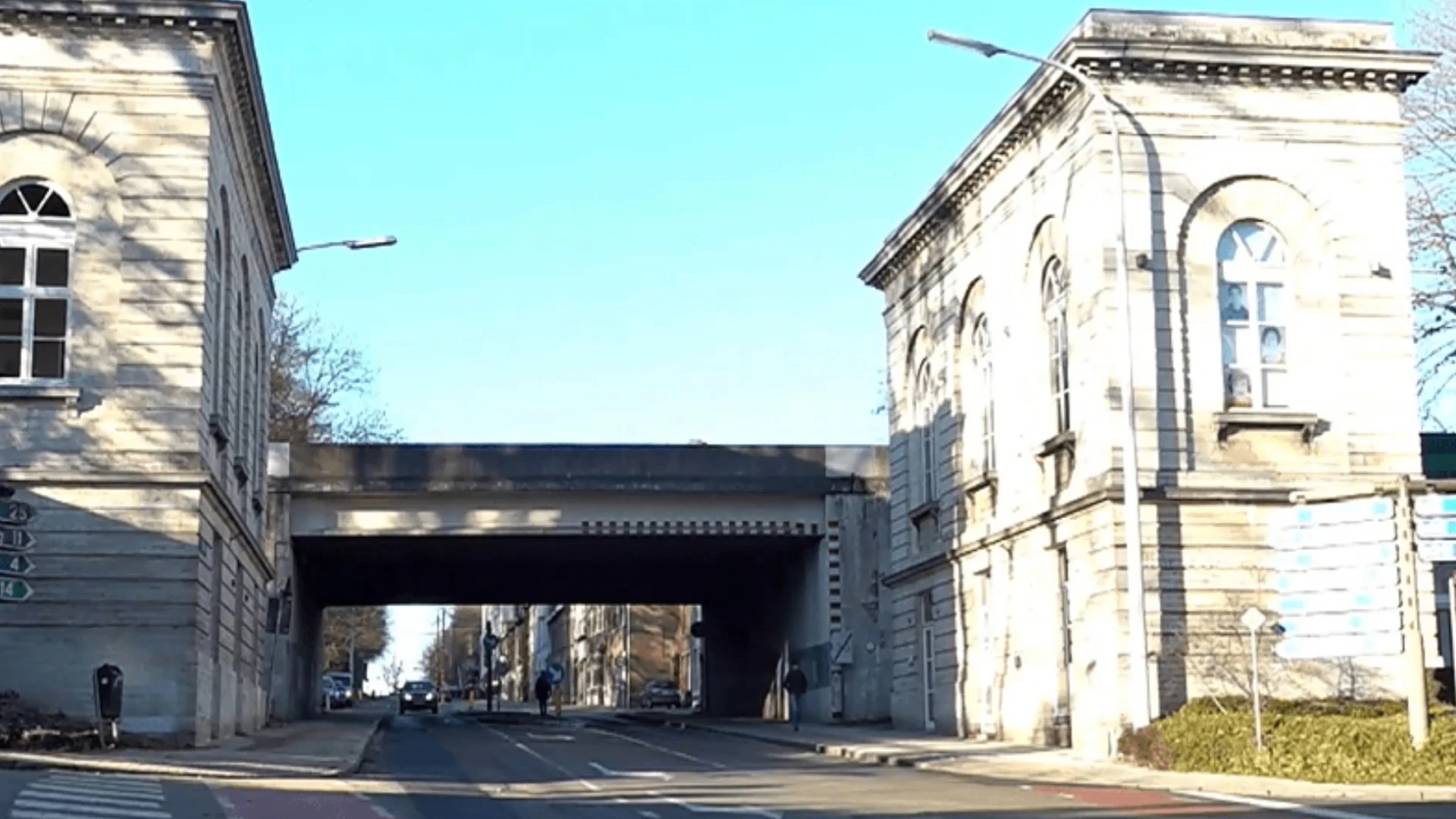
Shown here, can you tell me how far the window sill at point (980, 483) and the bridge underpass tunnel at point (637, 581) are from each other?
1172 centimetres

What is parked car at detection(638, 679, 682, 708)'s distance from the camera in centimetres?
7769

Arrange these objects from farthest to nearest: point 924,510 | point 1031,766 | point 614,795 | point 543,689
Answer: point 543,689, point 924,510, point 1031,766, point 614,795

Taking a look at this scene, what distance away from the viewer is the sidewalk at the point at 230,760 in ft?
74.1

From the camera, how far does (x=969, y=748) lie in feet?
102

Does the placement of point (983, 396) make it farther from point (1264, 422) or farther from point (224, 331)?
point (224, 331)

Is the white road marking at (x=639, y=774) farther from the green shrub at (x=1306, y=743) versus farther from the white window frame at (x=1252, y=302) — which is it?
the white window frame at (x=1252, y=302)

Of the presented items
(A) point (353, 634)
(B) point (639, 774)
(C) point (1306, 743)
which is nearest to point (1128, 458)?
(C) point (1306, 743)

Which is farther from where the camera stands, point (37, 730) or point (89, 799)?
point (37, 730)

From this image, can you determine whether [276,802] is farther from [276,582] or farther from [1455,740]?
[276,582]

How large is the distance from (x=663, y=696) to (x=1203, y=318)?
51.7 metres

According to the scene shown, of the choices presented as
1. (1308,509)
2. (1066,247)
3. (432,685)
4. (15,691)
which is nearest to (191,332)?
(15,691)

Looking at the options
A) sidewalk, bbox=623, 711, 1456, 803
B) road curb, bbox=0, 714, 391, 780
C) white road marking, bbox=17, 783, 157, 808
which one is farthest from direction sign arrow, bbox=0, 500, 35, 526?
sidewalk, bbox=623, 711, 1456, 803

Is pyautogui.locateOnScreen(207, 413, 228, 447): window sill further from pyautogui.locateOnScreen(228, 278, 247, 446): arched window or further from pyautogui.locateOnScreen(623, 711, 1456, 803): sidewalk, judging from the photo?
pyautogui.locateOnScreen(623, 711, 1456, 803): sidewalk

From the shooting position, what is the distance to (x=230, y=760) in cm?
2531
